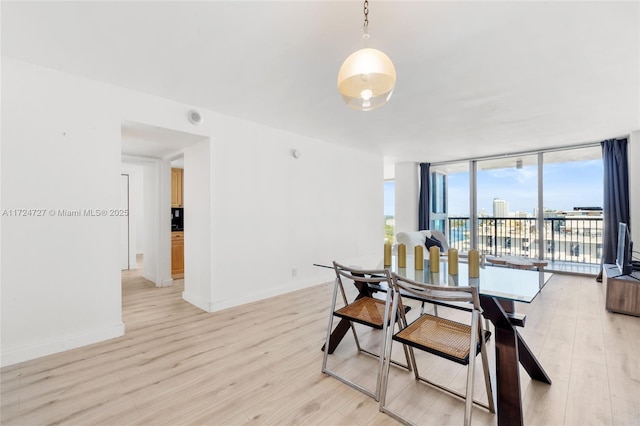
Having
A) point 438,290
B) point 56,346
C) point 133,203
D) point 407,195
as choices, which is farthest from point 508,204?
point 133,203

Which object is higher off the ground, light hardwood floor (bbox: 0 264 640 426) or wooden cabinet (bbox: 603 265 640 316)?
wooden cabinet (bbox: 603 265 640 316)

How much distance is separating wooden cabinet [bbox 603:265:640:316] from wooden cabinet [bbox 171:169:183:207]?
6582 millimetres

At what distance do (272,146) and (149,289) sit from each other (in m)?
2.94

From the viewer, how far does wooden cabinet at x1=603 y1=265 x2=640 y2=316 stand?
318cm

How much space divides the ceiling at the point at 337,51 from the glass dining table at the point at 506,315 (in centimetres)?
168

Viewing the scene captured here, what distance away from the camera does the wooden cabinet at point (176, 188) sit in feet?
17.9

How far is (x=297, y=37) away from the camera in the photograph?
197 cm

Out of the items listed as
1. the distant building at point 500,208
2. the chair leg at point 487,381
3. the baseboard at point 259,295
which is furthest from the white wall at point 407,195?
the chair leg at point 487,381

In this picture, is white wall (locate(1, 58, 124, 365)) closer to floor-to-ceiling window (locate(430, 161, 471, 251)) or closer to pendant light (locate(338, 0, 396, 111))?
pendant light (locate(338, 0, 396, 111))

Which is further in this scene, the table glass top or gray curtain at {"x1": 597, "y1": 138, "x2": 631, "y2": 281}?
gray curtain at {"x1": 597, "y1": 138, "x2": 631, "y2": 281}

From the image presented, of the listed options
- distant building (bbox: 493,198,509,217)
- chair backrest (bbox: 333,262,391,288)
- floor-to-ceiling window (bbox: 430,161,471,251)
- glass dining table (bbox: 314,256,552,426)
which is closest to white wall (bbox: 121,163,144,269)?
chair backrest (bbox: 333,262,391,288)

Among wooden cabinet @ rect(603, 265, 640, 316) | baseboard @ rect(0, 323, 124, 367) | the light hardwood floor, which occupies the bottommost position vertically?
the light hardwood floor

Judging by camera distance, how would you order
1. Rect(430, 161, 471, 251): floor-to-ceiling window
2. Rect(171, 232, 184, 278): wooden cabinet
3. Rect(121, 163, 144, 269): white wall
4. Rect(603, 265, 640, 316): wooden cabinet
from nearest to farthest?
1. Rect(603, 265, 640, 316): wooden cabinet
2. Rect(171, 232, 184, 278): wooden cabinet
3. Rect(121, 163, 144, 269): white wall
4. Rect(430, 161, 471, 251): floor-to-ceiling window

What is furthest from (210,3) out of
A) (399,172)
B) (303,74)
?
(399,172)
